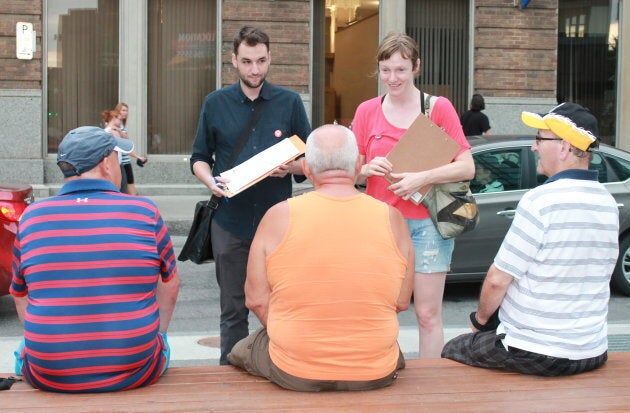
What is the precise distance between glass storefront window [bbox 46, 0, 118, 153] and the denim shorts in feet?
44.3

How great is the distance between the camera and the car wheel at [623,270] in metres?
9.77

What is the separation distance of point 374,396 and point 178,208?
12045 millimetres

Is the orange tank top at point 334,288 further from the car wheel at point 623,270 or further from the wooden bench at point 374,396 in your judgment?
the car wheel at point 623,270

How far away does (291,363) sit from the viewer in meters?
4.01

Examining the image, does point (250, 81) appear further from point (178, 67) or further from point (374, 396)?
point (178, 67)

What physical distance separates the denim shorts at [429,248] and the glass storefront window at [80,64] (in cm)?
1349

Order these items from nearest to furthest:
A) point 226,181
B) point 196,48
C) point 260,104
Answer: point 226,181
point 260,104
point 196,48

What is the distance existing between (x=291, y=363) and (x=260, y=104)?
1.86m

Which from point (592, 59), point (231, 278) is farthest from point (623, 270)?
point (592, 59)

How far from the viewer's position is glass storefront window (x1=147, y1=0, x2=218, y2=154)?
18047mm

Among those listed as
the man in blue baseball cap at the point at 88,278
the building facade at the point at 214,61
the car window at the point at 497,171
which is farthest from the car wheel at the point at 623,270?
the building facade at the point at 214,61

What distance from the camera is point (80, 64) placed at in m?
17.9

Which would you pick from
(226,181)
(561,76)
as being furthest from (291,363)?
(561,76)

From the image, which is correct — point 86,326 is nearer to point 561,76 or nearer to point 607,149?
point 607,149
